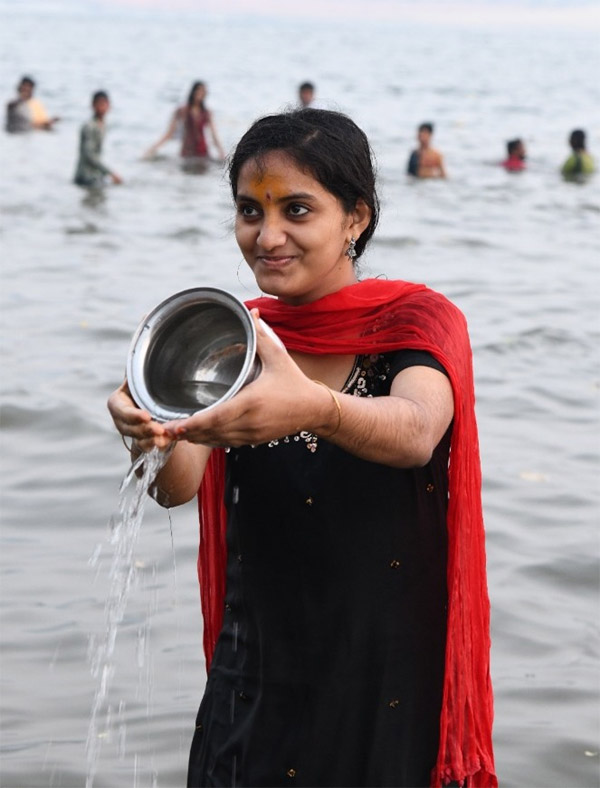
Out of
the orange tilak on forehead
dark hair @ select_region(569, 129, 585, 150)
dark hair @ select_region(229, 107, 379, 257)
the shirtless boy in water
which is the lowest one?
the shirtless boy in water

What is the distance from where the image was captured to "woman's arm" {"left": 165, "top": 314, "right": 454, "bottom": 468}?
1905 mm

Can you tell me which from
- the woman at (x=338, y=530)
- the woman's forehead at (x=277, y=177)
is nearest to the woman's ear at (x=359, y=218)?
the woman at (x=338, y=530)

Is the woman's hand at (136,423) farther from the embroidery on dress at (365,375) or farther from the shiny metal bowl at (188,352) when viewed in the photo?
the embroidery on dress at (365,375)

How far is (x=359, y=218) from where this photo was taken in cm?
244

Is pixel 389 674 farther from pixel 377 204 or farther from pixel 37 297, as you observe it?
pixel 37 297

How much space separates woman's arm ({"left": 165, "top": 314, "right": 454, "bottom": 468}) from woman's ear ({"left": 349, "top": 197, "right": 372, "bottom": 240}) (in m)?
0.30

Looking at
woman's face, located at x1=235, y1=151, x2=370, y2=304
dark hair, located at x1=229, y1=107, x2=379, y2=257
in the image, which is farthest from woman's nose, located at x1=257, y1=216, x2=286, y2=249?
dark hair, located at x1=229, y1=107, x2=379, y2=257

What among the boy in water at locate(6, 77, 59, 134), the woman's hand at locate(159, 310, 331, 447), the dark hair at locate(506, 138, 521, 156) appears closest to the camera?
the woman's hand at locate(159, 310, 331, 447)

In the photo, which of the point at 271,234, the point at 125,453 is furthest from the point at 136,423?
the point at 125,453

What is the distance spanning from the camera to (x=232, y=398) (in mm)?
1888

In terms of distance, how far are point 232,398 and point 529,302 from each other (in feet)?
28.7

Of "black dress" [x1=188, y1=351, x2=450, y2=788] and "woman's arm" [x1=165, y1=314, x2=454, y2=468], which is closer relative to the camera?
"woman's arm" [x1=165, y1=314, x2=454, y2=468]

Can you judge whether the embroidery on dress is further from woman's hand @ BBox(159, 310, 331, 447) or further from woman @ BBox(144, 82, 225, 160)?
woman @ BBox(144, 82, 225, 160)

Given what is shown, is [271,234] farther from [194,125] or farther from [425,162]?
[194,125]
